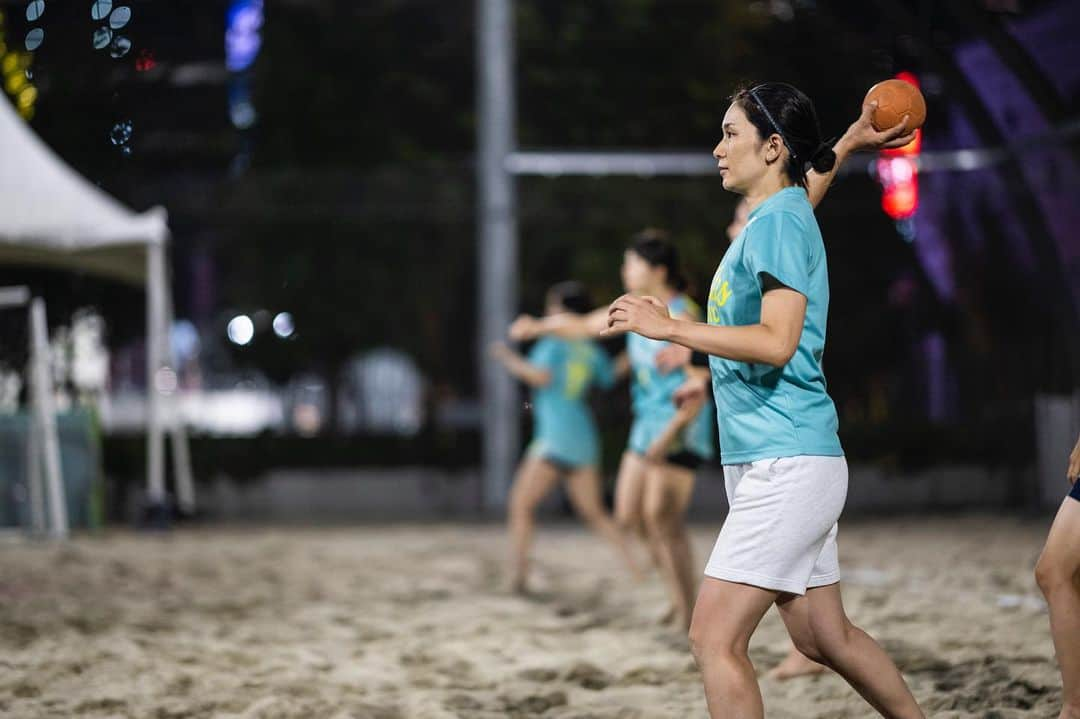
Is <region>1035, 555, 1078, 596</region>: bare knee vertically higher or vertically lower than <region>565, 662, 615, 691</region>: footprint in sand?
higher

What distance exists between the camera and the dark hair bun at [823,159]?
→ 136 inches

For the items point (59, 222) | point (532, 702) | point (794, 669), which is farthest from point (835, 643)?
point (59, 222)

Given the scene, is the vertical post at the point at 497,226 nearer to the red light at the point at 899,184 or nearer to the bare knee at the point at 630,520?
the red light at the point at 899,184

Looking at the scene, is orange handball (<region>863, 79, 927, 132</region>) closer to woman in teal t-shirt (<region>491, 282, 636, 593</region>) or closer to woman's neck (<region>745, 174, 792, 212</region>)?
woman's neck (<region>745, 174, 792, 212</region>)

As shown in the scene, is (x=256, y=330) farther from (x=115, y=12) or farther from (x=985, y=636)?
(x=985, y=636)

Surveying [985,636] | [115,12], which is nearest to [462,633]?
[985,636]

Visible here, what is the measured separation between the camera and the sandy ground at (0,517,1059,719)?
490 centimetres

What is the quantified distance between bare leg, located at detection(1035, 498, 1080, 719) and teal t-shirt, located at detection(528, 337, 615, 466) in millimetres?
4525

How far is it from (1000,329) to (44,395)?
9658 millimetres

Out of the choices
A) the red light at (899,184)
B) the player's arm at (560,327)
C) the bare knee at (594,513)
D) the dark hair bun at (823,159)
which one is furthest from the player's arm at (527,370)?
the red light at (899,184)

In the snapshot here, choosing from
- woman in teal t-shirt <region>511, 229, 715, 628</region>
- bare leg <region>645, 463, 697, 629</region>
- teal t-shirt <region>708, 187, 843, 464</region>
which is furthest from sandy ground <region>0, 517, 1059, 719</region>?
teal t-shirt <region>708, 187, 843, 464</region>

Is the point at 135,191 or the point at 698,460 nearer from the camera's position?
the point at 698,460

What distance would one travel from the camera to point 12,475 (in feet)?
41.6

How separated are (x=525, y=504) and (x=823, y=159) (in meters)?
4.99
